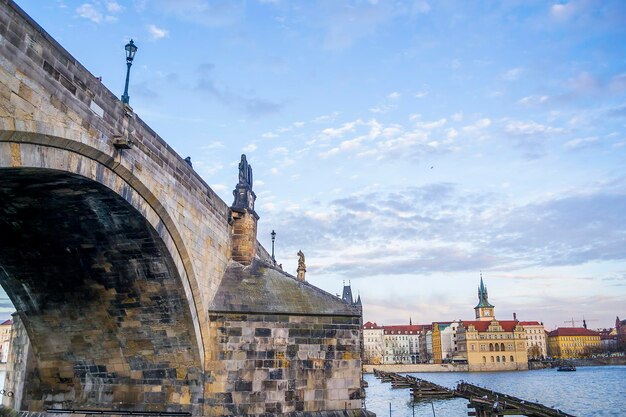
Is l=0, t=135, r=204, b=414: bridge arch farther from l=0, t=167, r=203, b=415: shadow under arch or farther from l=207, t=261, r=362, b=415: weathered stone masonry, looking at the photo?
l=207, t=261, r=362, b=415: weathered stone masonry

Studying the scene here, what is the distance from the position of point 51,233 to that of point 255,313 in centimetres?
583

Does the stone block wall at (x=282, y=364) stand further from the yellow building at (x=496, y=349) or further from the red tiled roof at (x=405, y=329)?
the red tiled roof at (x=405, y=329)

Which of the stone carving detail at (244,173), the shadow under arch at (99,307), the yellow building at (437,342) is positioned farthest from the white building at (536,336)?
the shadow under arch at (99,307)

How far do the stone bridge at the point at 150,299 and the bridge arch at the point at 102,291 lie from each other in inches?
1.5

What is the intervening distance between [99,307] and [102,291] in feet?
2.03

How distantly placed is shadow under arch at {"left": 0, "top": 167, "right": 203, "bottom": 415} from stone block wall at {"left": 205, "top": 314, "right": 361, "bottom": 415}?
84 cm

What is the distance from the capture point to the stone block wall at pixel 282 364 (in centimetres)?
1390

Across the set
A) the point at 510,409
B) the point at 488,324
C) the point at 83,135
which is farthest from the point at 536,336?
the point at 83,135

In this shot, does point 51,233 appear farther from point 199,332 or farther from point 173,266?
point 199,332

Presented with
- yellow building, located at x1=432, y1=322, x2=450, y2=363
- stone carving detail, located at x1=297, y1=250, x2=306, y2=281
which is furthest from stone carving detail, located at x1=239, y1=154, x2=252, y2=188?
yellow building, located at x1=432, y1=322, x2=450, y2=363

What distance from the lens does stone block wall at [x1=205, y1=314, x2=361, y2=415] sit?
13898 millimetres

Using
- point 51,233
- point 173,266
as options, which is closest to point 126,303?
point 173,266

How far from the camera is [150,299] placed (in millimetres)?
13430

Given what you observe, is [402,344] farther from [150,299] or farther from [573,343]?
[150,299]
